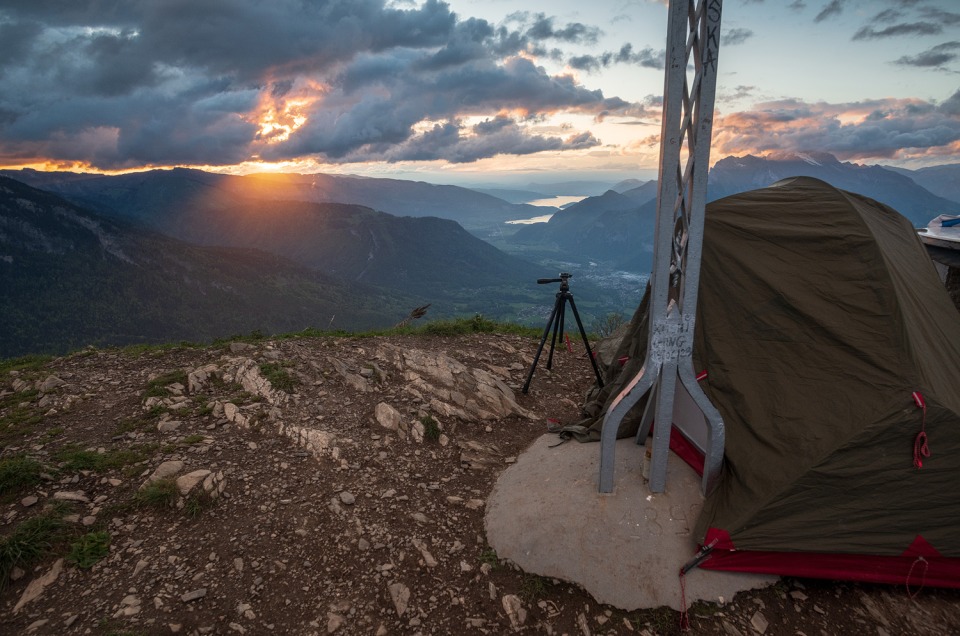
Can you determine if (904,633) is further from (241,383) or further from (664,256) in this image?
(241,383)

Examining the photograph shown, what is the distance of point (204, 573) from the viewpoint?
4.75 metres

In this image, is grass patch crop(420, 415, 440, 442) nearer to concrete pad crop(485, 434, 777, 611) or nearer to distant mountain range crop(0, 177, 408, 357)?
concrete pad crop(485, 434, 777, 611)

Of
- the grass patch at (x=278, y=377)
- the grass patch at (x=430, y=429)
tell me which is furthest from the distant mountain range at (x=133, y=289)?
the grass patch at (x=430, y=429)

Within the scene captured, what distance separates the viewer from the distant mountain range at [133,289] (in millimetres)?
128875

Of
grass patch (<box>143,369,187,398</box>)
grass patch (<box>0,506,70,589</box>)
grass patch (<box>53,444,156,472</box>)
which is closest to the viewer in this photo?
grass patch (<box>0,506,70,589</box>)

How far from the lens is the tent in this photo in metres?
4.35

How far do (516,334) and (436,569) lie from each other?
7.68m

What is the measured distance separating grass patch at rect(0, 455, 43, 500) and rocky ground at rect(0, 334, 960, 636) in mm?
25

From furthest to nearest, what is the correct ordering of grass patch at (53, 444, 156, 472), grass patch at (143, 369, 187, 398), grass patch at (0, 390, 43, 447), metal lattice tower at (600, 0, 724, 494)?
grass patch at (143, 369, 187, 398), grass patch at (0, 390, 43, 447), grass patch at (53, 444, 156, 472), metal lattice tower at (600, 0, 724, 494)

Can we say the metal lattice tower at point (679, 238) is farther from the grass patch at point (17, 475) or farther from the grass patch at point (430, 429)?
the grass patch at point (17, 475)

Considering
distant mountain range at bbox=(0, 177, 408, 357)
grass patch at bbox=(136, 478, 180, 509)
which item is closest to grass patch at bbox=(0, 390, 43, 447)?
grass patch at bbox=(136, 478, 180, 509)

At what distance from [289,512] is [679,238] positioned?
18.3ft

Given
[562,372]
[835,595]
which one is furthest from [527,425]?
[835,595]

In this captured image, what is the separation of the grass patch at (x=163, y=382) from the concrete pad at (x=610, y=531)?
6023mm
